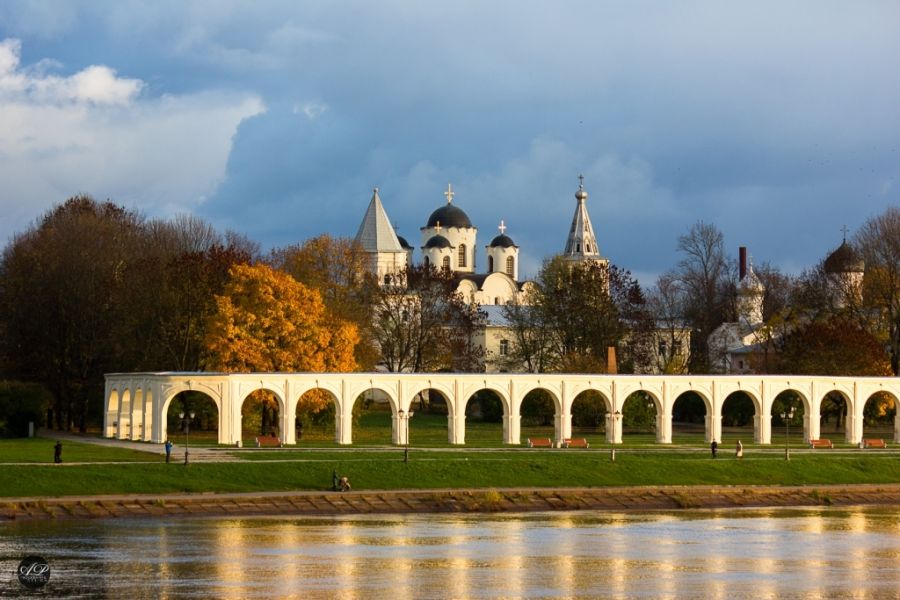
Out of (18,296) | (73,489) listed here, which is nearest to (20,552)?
(73,489)

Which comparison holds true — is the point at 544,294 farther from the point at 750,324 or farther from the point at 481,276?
the point at 481,276

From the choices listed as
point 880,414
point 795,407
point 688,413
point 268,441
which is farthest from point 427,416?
point 268,441

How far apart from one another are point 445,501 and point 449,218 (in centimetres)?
→ 9530

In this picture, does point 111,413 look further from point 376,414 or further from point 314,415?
point 376,414

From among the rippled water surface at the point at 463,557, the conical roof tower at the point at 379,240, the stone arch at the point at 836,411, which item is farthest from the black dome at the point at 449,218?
the rippled water surface at the point at 463,557

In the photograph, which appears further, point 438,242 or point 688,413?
point 438,242

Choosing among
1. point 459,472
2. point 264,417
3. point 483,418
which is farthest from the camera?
point 483,418

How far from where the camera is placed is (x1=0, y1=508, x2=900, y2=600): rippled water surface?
38.8 metres

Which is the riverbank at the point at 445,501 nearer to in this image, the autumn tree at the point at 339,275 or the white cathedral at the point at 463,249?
the autumn tree at the point at 339,275

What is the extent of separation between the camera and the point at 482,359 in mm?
119625

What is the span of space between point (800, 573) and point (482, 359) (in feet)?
255

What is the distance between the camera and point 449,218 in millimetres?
150000

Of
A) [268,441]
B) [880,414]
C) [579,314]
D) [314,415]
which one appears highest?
[579,314]

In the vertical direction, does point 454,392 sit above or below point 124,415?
above
